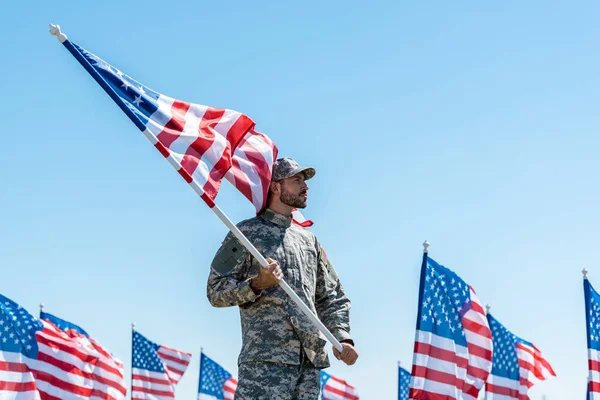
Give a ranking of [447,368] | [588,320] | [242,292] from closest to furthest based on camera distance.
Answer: [242,292]
[447,368]
[588,320]

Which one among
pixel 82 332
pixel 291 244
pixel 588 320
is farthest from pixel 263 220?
pixel 82 332

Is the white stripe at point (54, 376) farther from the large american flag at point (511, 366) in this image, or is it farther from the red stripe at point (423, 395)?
the large american flag at point (511, 366)

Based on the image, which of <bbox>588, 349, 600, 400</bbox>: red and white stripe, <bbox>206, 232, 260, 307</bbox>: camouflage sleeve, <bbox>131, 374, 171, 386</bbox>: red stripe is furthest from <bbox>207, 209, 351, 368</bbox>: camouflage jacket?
<bbox>131, 374, 171, 386</bbox>: red stripe

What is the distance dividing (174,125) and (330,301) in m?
1.75

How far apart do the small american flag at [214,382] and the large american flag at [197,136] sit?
2707 centimetres

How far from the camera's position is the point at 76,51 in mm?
7590

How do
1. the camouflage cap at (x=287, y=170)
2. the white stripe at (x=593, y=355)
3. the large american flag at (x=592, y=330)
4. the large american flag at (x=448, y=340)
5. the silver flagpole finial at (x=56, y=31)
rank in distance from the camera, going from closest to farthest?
1. the silver flagpole finial at (x=56, y=31)
2. the camouflage cap at (x=287, y=170)
3. the large american flag at (x=448, y=340)
4. the large american flag at (x=592, y=330)
5. the white stripe at (x=593, y=355)

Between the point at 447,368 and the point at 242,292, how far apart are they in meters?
11.9

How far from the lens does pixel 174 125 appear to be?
7918mm

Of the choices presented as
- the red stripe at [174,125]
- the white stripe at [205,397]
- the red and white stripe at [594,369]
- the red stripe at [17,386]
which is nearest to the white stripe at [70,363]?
the red stripe at [17,386]

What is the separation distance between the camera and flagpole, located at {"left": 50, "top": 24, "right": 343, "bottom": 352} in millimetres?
7422

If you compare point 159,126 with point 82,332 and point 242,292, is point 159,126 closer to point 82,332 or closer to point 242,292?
point 242,292

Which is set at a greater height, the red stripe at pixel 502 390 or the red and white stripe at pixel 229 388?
the red and white stripe at pixel 229 388

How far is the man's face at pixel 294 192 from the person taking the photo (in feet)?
26.4
